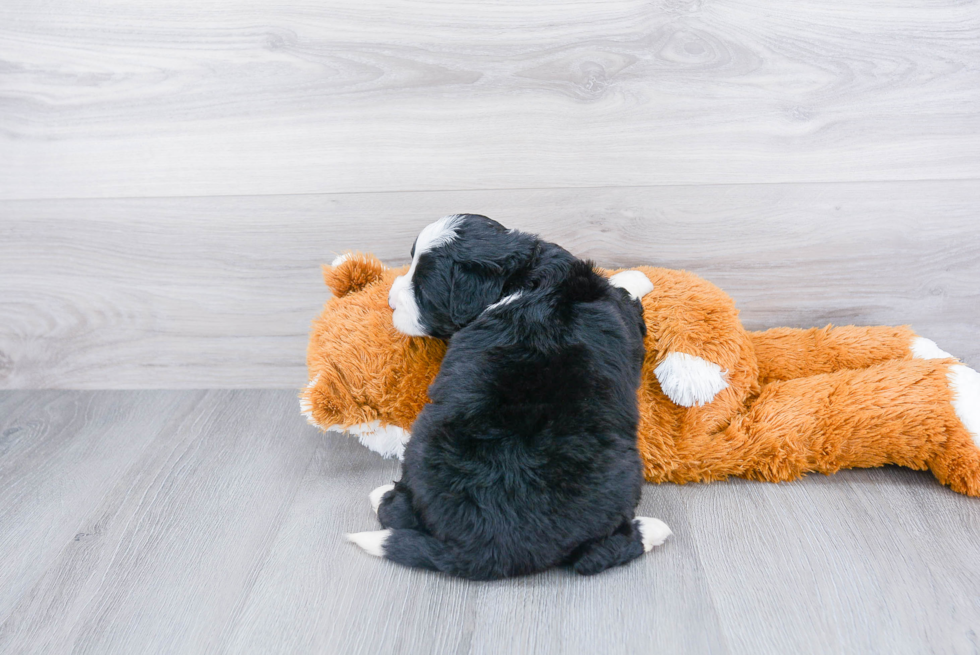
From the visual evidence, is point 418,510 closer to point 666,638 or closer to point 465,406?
point 465,406

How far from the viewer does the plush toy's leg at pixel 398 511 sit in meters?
1.04

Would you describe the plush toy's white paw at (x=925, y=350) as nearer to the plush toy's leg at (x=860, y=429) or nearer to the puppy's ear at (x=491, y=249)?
the plush toy's leg at (x=860, y=429)

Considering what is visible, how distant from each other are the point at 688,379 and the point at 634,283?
0.67 feet

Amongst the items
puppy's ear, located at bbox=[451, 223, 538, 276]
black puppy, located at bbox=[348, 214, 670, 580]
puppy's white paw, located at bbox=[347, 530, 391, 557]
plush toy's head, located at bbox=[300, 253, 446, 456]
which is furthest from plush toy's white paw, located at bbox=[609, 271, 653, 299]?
→ puppy's white paw, located at bbox=[347, 530, 391, 557]

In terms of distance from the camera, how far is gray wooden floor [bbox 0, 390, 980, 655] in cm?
93

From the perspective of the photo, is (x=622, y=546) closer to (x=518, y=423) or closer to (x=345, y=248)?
(x=518, y=423)

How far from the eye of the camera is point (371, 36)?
1331 mm

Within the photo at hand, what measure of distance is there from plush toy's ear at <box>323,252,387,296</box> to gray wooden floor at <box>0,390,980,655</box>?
1.14 feet

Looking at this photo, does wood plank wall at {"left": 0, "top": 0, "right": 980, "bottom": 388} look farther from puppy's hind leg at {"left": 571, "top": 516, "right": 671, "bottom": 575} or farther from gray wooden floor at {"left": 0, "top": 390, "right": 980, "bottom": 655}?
puppy's hind leg at {"left": 571, "top": 516, "right": 671, "bottom": 575}

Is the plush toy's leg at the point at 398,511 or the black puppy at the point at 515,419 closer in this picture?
the black puppy at the point at 515,419

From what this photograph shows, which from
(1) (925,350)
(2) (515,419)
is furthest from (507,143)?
(1) (925,350)

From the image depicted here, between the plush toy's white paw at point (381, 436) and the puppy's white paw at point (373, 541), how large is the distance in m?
0.20

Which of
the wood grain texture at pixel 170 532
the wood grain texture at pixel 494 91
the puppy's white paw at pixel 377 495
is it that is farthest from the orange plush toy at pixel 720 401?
the wood grain texture at pixel 494 91

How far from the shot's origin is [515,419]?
96 cm
